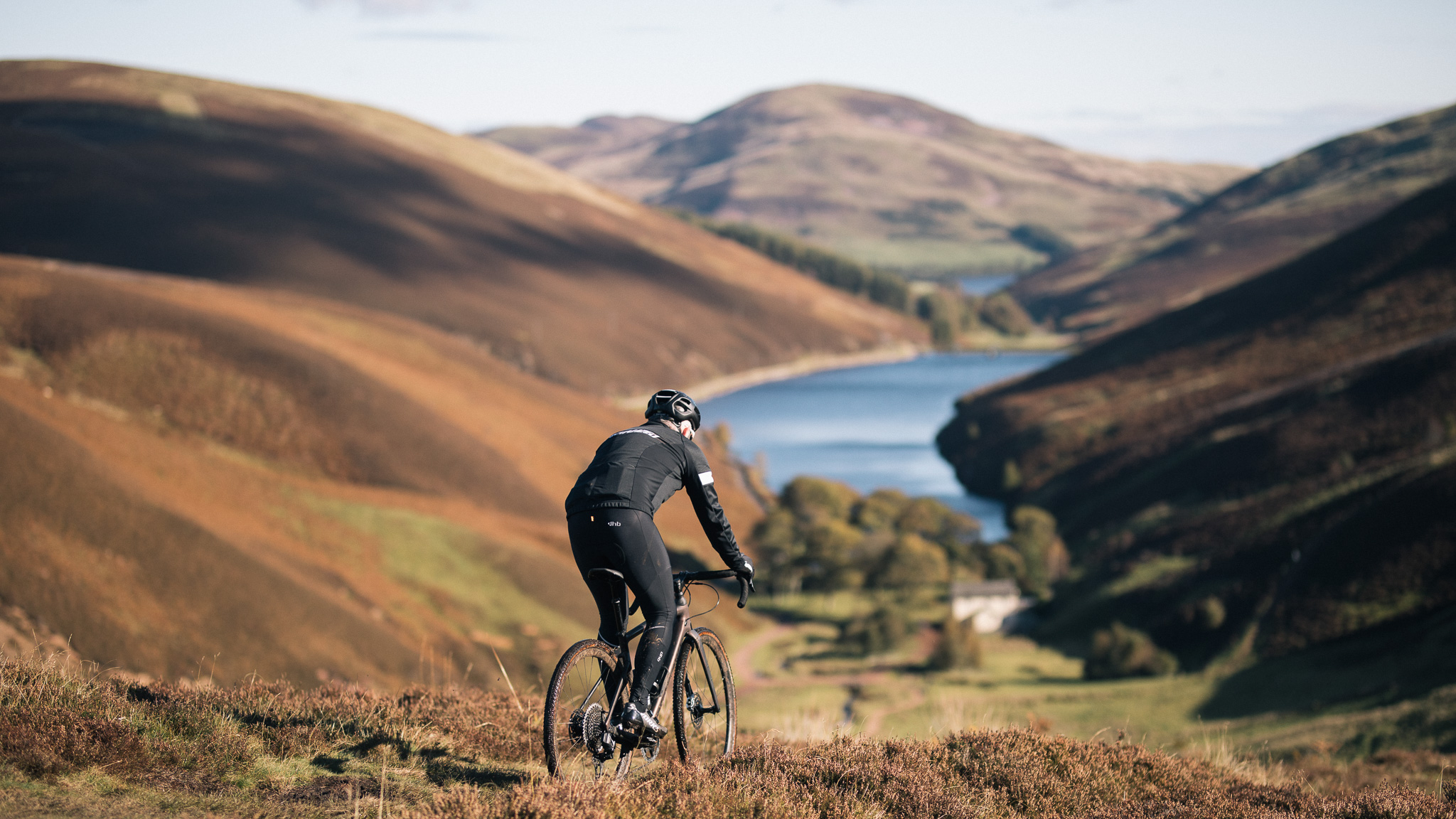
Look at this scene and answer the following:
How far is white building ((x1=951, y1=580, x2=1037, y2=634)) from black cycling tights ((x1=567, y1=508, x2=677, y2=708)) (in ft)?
252

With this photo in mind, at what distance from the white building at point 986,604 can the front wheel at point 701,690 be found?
75668mm

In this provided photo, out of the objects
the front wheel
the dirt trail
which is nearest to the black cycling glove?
the front wheel

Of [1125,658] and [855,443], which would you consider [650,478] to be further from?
[855,443]

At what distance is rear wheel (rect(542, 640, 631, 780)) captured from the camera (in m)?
7.76

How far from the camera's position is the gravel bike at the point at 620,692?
25.8 feet

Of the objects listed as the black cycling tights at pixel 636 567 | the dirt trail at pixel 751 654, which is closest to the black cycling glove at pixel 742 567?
the black cycling tights at pixel 636 567

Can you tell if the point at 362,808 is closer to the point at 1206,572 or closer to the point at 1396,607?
the point at 1396,607

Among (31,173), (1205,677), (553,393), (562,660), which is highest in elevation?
(31,173)

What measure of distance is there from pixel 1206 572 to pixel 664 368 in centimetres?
12779

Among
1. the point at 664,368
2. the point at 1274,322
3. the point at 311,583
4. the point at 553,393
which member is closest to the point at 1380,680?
the point at 311,583

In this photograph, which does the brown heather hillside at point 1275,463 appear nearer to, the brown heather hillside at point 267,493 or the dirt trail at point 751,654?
the dirt trail at point 751,654

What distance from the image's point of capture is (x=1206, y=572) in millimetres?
75875

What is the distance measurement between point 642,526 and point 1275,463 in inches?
3859

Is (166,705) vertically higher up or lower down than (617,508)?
lower down
